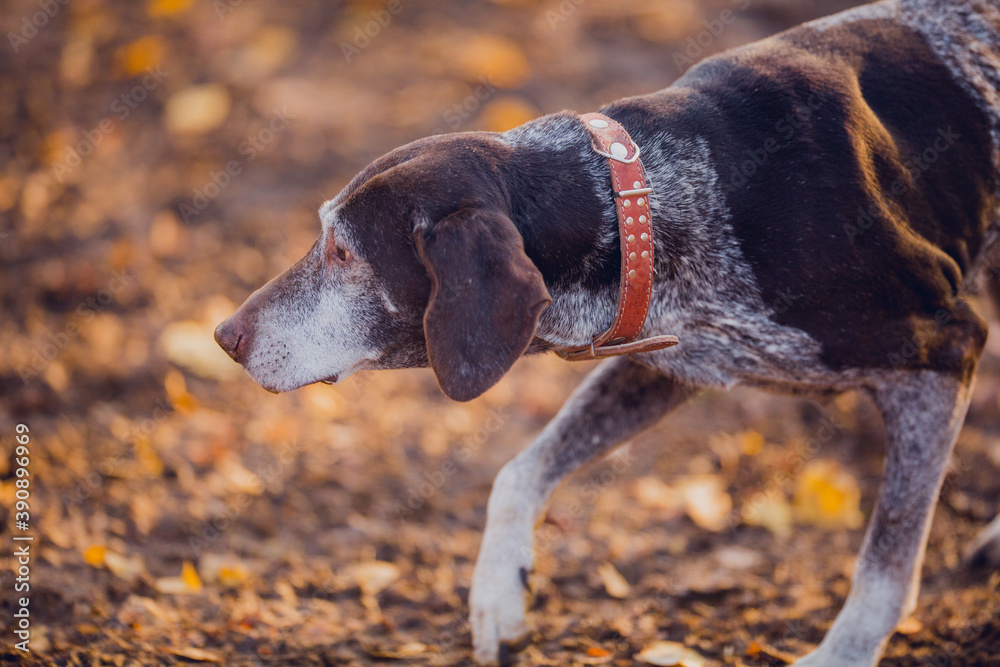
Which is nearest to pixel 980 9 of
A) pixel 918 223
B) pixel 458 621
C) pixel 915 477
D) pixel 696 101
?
pixel 918 223

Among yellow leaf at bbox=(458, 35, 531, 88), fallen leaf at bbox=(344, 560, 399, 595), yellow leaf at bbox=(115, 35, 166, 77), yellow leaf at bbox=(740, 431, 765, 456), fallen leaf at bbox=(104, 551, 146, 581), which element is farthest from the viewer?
yellow leaf at bbox=(458, 35, 531, 88)

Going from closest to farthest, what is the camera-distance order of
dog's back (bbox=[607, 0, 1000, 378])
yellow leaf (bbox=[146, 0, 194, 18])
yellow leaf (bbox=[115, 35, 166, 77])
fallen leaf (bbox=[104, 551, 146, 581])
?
dog's back (bbox=[607, 0, 1000, 378])
fallen leaf (bbox=[104, 551, 146, 581])
yellow leaf (bbox=[115, 35, 166, 77])
yellow leaf (bbox=[146, 0, 194, 18])

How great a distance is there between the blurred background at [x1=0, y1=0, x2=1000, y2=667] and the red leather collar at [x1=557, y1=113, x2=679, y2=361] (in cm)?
120

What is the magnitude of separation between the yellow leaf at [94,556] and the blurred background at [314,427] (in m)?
0.02

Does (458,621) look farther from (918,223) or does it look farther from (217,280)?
(217,280)

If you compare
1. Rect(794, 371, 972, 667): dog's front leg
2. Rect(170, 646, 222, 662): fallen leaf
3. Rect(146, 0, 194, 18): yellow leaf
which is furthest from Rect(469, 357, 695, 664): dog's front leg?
Rect(146, 0, 194, 18): yellow leaf

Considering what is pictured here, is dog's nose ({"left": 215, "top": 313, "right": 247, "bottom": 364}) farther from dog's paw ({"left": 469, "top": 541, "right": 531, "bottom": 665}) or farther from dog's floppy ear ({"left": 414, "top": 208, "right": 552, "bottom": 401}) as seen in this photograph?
dog's paw ({"left": 469, "top": 541, "right": 531, "bottom": 665})

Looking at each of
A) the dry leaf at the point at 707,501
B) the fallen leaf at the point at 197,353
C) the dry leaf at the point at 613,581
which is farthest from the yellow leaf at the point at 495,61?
the dry leaf at the point at 613,581

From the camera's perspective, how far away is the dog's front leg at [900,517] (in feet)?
9.63

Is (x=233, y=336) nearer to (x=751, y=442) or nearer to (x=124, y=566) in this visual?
(x=124, y=566)

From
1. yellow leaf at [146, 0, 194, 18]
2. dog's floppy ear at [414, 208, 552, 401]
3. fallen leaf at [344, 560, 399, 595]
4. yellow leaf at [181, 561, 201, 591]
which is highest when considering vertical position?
yellow leaf at [146, 0, 194, 18]

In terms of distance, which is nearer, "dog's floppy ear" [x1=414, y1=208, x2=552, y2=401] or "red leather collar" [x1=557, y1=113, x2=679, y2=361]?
"dog's floppy ear" [x1=414, y1=208, x2=552, y2=401]

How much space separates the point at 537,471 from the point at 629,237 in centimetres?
104

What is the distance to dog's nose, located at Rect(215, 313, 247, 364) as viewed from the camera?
9.14 ft
